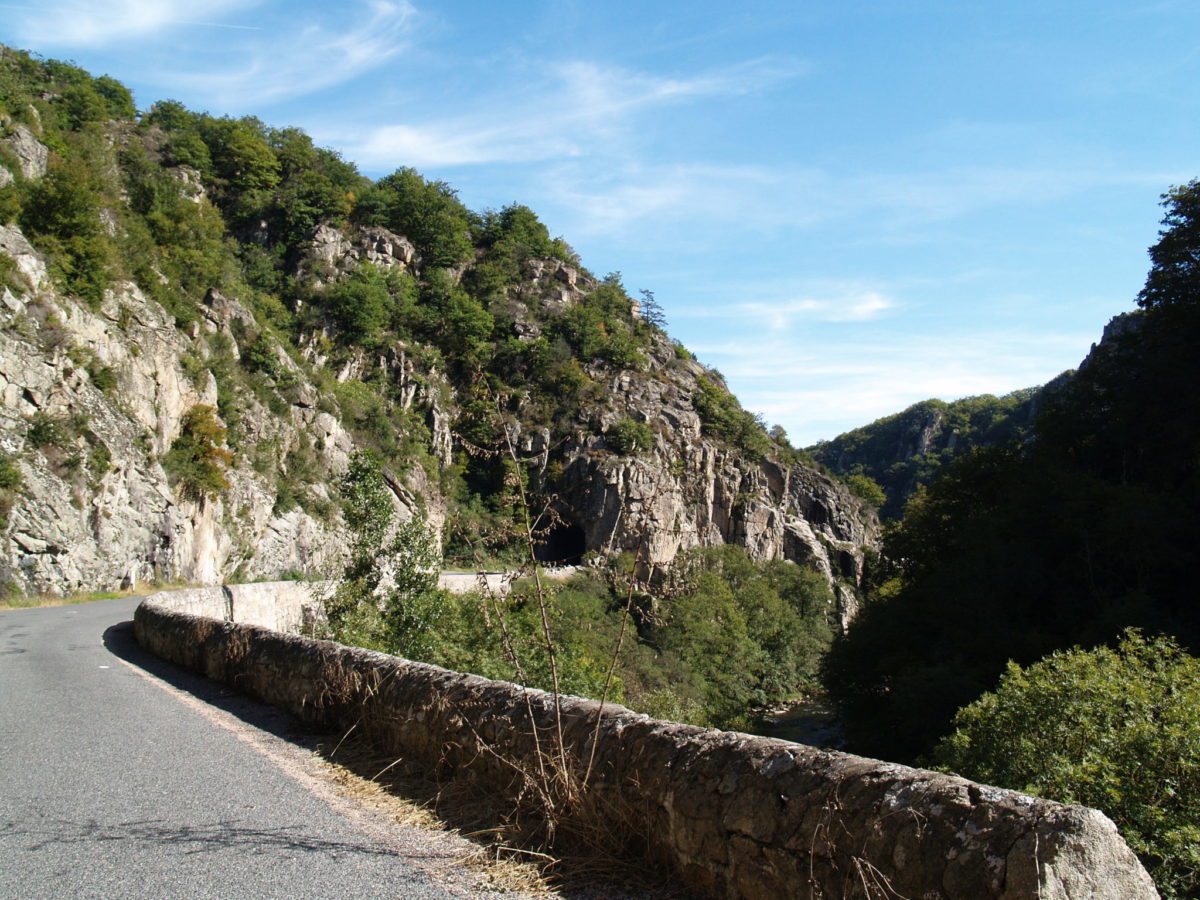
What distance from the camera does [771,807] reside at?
3.48 meters

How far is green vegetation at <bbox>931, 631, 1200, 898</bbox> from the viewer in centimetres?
685

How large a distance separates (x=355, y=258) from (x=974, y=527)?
206 ft

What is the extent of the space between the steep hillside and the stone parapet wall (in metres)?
1.13

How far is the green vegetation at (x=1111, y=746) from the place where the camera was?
6848mm

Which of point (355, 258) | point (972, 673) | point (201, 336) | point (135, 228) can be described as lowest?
point (972, 673)

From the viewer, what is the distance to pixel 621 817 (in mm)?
4145

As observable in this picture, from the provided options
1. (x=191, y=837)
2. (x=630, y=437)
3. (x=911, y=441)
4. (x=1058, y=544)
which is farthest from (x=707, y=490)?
(x=911, y=441)

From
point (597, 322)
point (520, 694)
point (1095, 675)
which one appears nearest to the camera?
point (520, 694)

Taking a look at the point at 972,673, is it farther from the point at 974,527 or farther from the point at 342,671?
the point at 342,671

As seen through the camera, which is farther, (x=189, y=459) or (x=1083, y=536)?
(x=189, y=459)

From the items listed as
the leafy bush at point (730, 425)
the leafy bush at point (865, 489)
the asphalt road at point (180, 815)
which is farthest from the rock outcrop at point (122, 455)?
the leafy bush at point (865, 489)

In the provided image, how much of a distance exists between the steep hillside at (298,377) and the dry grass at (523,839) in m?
1.57

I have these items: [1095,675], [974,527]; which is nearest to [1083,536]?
[974,527]

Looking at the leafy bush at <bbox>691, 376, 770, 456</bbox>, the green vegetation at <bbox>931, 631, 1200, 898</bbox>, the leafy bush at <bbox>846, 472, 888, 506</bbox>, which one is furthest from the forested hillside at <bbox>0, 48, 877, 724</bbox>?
the leafy bush at <bbox>846, 472, 888, 506</bbox>
